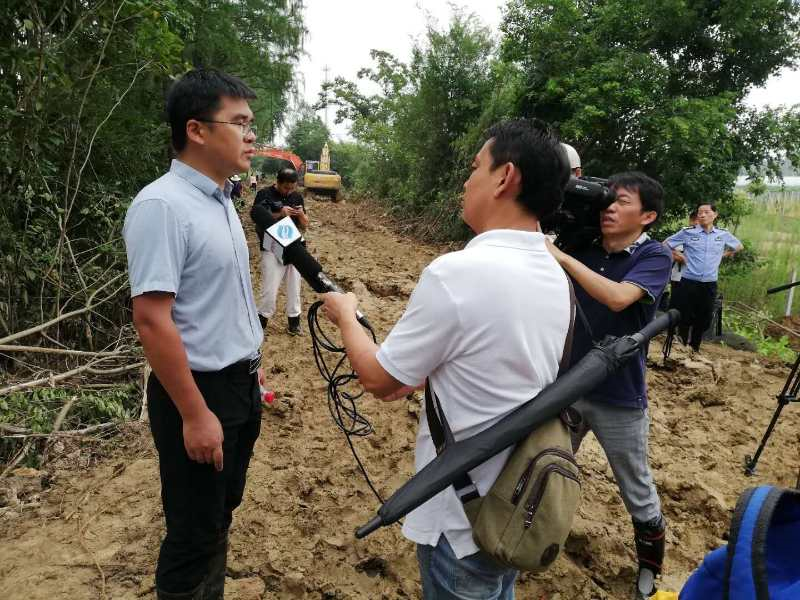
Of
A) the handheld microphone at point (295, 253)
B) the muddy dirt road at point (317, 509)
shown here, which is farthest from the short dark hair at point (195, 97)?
the muddy dirt road at point (317, 509)

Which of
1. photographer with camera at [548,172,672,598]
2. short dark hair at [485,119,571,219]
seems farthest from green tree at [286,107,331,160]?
short dark hair at [485,119,571,219]

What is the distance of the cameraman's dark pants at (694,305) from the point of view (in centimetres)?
616

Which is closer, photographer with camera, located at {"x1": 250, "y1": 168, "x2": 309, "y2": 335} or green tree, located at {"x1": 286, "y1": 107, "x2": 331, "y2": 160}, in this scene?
photographer with camera, located at {"x1": 250, "y1": 168, "x2": 309, "y2": 335}

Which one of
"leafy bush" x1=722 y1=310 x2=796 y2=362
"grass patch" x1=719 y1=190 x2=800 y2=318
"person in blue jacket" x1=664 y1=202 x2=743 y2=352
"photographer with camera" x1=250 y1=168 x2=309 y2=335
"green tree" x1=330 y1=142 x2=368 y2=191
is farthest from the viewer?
"green tree" x1=330 y1=142 x2=368 y2=191

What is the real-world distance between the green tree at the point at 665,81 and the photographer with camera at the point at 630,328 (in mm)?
7057

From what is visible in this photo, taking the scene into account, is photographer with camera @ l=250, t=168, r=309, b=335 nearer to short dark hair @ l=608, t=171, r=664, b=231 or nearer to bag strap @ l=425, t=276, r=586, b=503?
short dark hair @ l=608, t=171, r=664, b=231

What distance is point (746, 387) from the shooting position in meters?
5.56

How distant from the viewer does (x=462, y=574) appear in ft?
4.12

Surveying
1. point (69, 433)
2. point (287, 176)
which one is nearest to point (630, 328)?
point (69, 433)

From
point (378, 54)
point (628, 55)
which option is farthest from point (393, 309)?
point (378, 54)

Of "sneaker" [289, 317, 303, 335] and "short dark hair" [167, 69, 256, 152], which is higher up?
"short dark hair" [167, 69, 256, 152]

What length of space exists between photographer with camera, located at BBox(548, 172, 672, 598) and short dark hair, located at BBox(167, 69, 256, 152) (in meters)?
1.43

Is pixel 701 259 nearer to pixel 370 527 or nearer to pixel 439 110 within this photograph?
pixel 370 527

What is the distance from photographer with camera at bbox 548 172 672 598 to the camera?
2.18 metres
